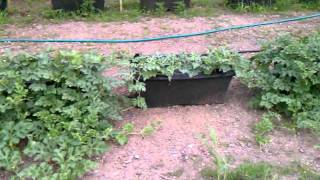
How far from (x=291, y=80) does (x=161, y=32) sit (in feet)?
6.95

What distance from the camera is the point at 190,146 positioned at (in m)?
3.46

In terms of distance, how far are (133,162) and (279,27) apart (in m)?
3.28

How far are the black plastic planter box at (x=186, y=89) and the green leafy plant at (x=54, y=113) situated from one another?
354mm

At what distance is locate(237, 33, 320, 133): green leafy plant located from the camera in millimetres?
3707

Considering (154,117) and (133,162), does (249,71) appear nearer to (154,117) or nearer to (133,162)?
(154,117)

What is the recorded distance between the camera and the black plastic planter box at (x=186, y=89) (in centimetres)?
371

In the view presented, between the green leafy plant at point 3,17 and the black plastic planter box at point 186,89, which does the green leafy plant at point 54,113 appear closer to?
the black plastic planter box at point 186,89

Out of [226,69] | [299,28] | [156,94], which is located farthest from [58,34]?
[299,28]

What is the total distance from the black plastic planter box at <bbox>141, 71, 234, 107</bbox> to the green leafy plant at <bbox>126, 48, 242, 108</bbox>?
5 cm

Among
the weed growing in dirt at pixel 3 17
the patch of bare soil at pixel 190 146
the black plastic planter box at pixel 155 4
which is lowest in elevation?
the patch of bare soil at pixel 190 146

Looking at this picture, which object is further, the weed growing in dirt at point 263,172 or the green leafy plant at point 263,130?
the green leafy plant at point 263,130

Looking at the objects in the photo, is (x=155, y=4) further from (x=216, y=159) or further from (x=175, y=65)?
(x=216, y=159)

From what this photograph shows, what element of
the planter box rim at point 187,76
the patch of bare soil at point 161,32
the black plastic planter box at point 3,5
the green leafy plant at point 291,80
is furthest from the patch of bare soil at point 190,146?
the black plastic planter box at point 3,5

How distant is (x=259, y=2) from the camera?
6707 mm
